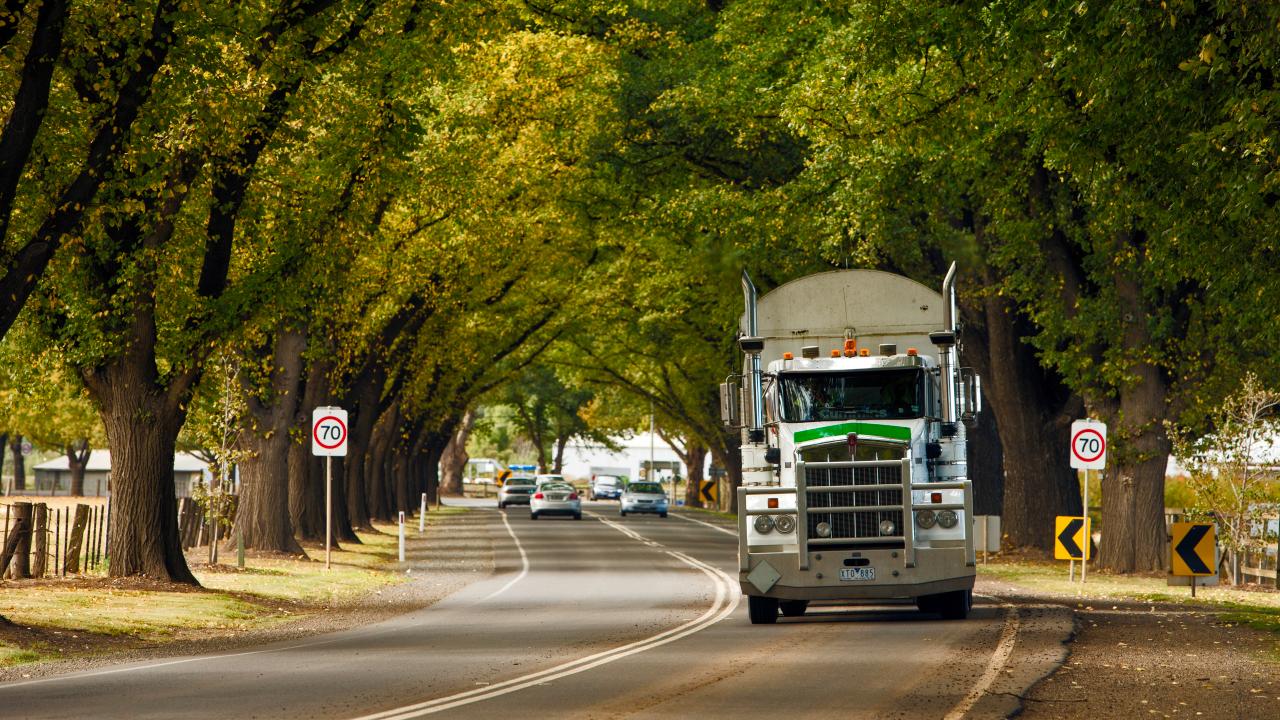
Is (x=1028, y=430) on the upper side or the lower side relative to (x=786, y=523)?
upper

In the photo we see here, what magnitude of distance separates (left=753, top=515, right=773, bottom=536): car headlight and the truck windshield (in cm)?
124

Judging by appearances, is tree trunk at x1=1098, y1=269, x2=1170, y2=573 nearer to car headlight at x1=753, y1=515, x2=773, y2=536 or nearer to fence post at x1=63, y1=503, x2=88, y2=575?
car headlight at x1=753, y1=515, x2=773, y2=536

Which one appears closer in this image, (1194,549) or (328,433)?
(1194,549)

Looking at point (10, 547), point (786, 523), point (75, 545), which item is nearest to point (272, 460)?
point (75, 545)

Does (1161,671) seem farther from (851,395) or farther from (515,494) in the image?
(515,494)

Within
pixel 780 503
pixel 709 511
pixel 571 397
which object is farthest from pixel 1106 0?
pixel 571 397

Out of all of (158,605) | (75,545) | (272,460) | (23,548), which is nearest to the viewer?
(158,605)

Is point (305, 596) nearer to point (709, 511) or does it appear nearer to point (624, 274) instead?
point (624, 274)

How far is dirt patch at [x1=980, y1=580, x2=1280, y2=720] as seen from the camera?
12.0 m

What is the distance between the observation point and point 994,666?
14.6 meters

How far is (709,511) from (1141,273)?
59.0 meters

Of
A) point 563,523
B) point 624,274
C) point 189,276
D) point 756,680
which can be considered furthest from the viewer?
point 563,523

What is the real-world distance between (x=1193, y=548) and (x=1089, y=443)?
343 cm

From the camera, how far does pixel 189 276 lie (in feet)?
80.3
